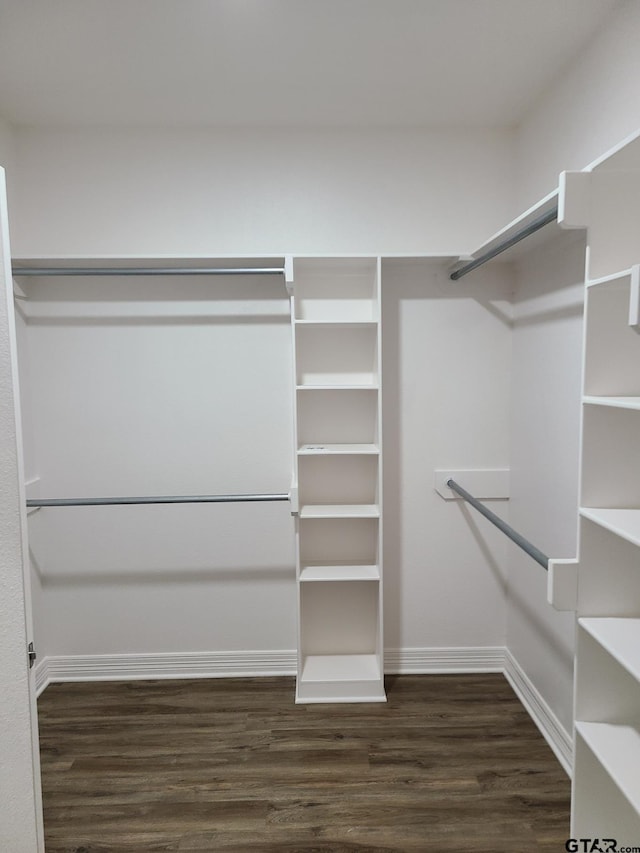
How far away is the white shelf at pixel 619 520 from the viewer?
1.28m

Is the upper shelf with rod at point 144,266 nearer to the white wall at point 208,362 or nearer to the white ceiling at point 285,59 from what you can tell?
the white wall at point 208,362

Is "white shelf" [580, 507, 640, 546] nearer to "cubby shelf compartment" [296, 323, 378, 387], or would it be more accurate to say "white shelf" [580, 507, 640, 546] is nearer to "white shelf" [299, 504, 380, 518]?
"white shelf" [299, 504, 380, 518]

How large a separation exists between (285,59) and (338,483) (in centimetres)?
183

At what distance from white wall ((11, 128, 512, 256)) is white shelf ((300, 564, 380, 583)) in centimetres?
154

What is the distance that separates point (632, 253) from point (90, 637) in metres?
2.90

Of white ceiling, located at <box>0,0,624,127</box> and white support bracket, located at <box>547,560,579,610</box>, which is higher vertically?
white ceiling, located at <box>0,0,624,127</box>

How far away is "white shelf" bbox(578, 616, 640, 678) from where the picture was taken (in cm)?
131

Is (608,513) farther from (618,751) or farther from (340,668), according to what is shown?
(340,668)

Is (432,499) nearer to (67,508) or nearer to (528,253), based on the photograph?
(528,253)

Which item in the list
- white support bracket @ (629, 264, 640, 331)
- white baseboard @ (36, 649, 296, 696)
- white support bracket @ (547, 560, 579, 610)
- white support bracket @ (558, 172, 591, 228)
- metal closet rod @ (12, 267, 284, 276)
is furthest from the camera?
white baseboard @ (36, 649, 296, 696)

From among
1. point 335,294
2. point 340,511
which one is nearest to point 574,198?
point 335,294

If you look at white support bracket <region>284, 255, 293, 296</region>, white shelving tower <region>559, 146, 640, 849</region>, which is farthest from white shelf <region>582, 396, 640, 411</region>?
white support bracket <region>284, 255, 293, 296</region>

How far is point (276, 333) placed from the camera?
8.90 feet

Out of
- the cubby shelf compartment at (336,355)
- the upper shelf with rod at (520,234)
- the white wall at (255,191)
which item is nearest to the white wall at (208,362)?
the white wall at (255,191)
